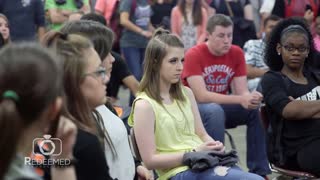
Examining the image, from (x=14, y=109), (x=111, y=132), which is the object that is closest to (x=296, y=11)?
(x=111, y=132)

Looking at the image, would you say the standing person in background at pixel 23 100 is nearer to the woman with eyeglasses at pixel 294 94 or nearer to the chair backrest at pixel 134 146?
the chair backrest at pixel 134 146

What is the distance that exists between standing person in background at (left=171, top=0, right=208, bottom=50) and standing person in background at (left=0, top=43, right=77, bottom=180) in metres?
6.29

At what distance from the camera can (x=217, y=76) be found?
6.18 meters

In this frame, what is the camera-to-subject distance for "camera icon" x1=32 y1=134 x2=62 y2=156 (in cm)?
244

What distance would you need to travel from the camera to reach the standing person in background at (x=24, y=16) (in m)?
7.25

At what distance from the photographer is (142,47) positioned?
8.37m

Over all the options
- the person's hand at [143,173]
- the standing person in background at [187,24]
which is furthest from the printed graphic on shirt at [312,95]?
the standing person in background at [187,24]

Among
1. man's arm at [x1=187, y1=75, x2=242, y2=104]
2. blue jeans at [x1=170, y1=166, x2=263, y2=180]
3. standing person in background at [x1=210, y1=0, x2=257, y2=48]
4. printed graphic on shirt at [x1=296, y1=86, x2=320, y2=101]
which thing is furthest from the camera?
standing person in background at [x1=210, y1=0, x2=257, y2=48]

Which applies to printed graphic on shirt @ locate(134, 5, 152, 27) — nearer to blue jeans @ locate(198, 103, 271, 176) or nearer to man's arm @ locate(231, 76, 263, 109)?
man's arm @ locate(231, 76, 263, 109)

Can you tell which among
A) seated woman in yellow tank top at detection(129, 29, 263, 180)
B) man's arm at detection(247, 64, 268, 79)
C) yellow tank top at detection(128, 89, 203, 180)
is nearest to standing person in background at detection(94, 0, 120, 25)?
man's arm at detection(247, 64, 268, 79)

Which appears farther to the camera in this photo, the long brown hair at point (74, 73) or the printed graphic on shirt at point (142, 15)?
the printed graphic on shirt at point (142, 15)

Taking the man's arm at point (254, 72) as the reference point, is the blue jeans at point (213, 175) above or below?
above

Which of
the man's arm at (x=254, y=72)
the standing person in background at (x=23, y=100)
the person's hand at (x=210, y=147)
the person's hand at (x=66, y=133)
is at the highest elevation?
the standing person in background at (x=23, y=100)

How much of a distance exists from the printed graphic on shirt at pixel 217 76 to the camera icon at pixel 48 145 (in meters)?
3.51
